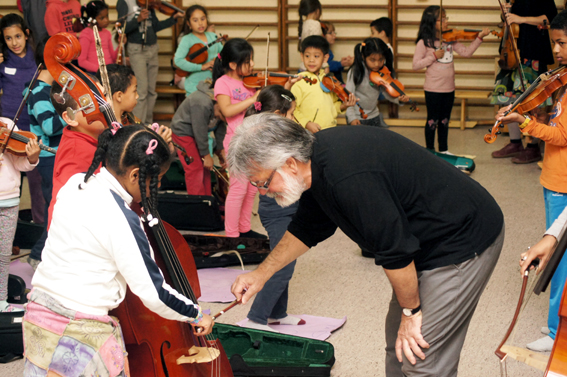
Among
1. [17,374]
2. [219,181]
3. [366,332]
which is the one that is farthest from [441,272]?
[219,181]

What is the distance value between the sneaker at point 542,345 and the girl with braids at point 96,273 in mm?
1470

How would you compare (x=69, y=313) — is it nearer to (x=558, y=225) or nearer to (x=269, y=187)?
(x=269, y=187)

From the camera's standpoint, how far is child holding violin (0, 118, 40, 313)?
8.01 feet

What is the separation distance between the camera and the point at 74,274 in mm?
1445

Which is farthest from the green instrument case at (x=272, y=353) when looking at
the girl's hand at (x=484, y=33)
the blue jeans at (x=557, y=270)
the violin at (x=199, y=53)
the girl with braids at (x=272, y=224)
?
the girl's hand at (x=484, y=33)

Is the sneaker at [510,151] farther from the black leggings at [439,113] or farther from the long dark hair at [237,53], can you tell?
the long dark hair at [237,53]

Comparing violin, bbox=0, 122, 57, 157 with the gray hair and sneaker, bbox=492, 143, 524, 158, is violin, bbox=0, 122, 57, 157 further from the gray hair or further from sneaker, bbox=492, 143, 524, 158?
sneaker, bbox=492, 143, 524, 158

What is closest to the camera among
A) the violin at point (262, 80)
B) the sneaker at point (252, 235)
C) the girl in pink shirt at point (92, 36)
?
the violin at point (262, 80)

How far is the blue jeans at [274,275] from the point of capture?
239cm

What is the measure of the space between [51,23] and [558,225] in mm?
4915

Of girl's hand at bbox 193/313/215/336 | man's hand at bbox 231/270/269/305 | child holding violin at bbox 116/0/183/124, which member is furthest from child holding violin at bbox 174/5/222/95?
girl's hand at bbox 193/313/215/336

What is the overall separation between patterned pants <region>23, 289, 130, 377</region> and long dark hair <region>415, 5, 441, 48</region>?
4060 mm

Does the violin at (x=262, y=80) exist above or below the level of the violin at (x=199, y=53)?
below

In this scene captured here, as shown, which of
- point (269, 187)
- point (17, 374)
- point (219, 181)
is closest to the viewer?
point (269, 187)
